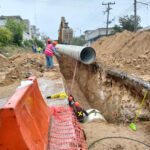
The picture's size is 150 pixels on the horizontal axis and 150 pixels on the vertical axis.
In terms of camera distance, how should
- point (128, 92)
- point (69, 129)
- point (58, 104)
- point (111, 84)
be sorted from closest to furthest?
point (69, 129)
point (58, 104)
point (128, 92)
point (111, 84)

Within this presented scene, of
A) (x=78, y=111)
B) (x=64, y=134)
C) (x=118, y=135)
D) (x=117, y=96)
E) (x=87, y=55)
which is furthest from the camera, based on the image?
(x=87, y=55)

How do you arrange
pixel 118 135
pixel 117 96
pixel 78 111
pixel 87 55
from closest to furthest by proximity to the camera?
pixel 118 135 < pixel 78 111 < pixel 117 96 < pixel 87 55

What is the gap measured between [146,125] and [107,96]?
2193 mm

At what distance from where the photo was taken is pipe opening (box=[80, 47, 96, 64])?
640 cm

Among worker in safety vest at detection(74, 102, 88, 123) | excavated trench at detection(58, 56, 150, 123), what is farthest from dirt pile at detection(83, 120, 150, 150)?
worker in safety vest at detection(74, 102, 88, 123)

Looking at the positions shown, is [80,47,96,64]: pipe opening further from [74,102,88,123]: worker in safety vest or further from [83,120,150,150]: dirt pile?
[83,120,150,150]: dirt pile

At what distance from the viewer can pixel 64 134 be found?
8.32 ft

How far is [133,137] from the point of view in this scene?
9.35ft

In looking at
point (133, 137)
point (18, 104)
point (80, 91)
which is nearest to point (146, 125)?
point (133, 137)

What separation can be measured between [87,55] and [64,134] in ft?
15.4

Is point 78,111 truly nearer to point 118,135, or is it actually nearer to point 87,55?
point 118,135

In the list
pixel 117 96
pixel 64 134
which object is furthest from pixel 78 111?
pixel 64 134

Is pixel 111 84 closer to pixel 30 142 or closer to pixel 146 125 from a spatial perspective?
pixel 146 125

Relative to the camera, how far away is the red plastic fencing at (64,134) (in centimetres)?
224
